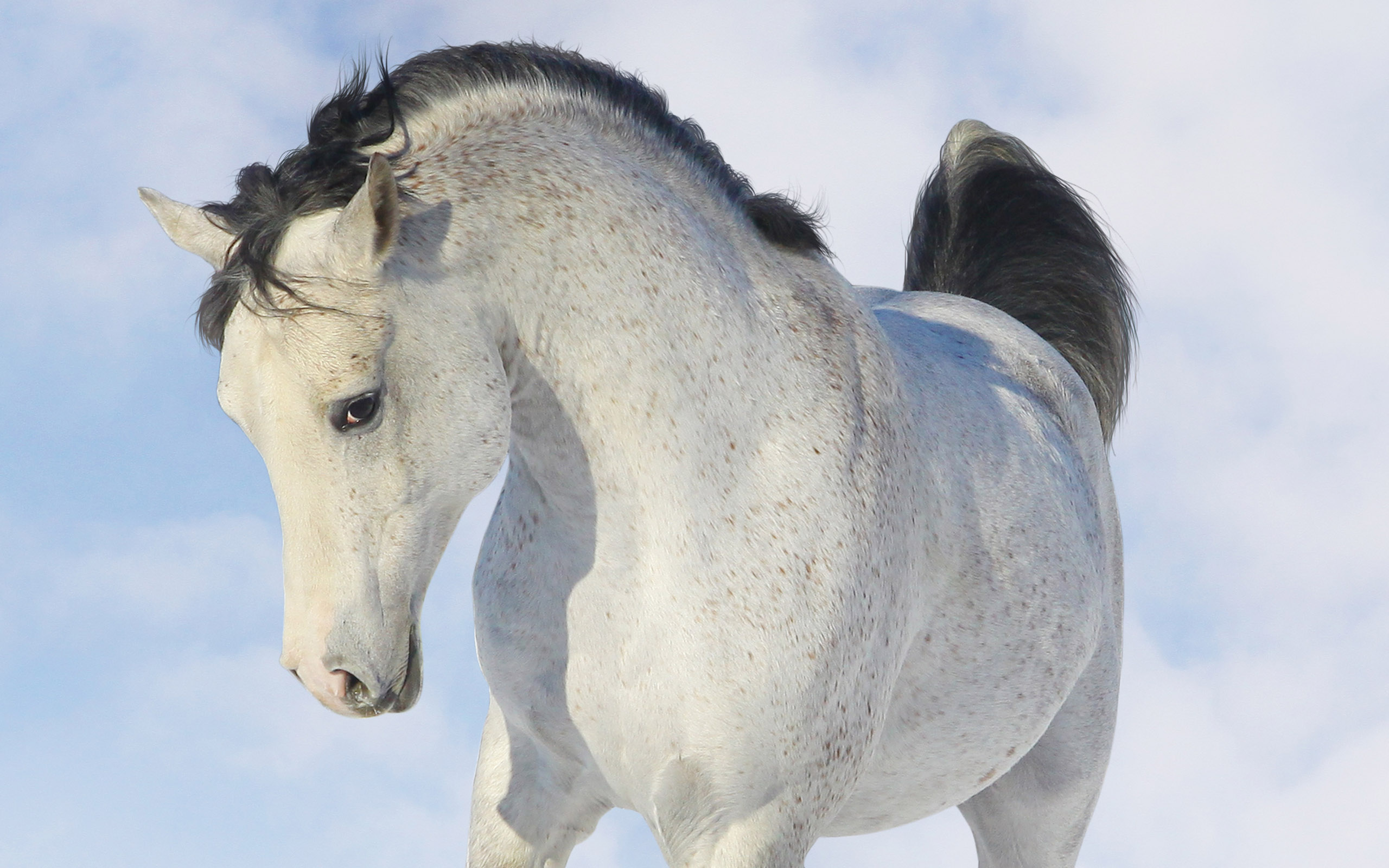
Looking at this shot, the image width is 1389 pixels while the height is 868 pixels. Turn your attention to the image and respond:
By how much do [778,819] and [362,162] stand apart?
5.50ft

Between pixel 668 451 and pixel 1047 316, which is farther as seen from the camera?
pixel 1047 316

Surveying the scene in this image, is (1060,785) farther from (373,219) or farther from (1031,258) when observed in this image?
(373,219)

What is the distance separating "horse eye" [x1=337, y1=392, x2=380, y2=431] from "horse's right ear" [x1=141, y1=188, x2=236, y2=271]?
1.58ft

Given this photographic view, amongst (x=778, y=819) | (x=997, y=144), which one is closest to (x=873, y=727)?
(x=778, y=819)

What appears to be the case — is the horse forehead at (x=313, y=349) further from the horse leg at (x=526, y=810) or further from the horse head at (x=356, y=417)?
the horse leg at (x=526, y=810)

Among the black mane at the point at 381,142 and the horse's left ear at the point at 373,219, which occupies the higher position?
the black mane at the point at 381,142

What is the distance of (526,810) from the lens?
3477mm

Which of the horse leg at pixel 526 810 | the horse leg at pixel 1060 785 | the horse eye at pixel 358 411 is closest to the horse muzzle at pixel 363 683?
the horse eye at pixel 358 411

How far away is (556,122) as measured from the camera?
10.3 ft

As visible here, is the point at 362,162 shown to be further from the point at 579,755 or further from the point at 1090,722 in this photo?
the point at 1090,722

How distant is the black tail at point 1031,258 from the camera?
5.68 m

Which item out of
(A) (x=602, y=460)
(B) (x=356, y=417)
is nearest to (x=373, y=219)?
(B) (x=356, y=417)

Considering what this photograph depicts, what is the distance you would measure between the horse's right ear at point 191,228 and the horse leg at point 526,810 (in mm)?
1381

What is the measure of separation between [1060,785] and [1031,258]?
224cm
